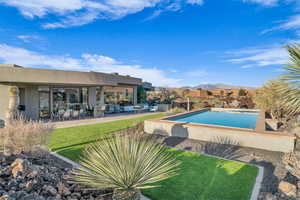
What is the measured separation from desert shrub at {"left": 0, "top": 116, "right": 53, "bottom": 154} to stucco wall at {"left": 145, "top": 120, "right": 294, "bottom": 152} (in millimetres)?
5593

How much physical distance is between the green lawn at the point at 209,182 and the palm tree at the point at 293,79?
240 cm

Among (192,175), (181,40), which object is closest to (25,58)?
(181,40)

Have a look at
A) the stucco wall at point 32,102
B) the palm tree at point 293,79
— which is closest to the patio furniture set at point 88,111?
the stucco wall at point 32,102

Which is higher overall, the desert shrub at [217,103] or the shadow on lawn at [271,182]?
the desert shrub at [217,103]

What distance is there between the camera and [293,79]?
519cm

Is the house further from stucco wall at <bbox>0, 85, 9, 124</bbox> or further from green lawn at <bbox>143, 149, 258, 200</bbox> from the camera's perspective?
green lawn at <bbox>143, 149, 258, 200</bbox>

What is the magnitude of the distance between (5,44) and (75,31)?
619 cm

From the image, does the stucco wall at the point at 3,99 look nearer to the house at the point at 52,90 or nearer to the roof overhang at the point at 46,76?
the house at the point at 52,90

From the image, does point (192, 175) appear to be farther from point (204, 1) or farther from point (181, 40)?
point (181, 40)

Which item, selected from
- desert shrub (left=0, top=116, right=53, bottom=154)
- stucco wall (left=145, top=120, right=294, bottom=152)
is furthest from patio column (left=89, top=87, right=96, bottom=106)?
desert shrub (left=0, top=116, right=53, bottom=154)

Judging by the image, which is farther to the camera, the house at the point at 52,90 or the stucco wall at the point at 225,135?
the house at the point at 52,90

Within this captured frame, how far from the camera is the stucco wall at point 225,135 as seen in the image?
6.09 m

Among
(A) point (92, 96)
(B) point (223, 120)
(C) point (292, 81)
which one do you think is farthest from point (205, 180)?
(A) point (92, 96)

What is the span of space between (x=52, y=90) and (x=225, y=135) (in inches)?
535
